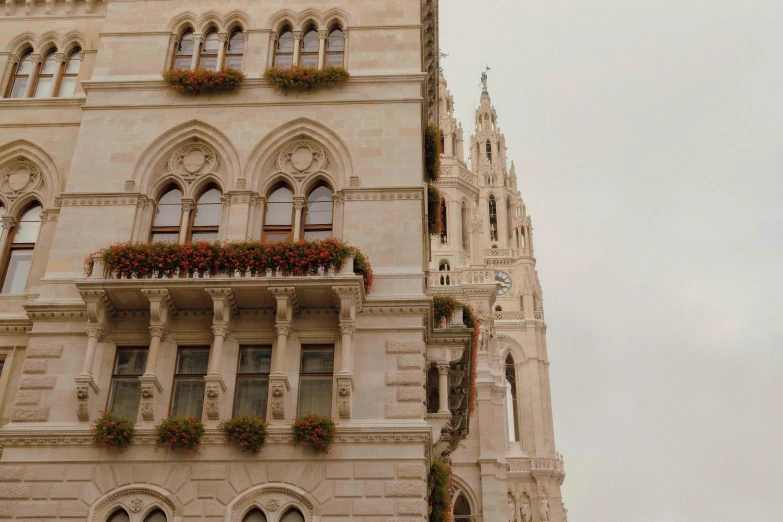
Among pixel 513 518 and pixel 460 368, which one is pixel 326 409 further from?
pixel 513 518

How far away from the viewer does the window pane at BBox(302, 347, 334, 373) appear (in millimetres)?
19797

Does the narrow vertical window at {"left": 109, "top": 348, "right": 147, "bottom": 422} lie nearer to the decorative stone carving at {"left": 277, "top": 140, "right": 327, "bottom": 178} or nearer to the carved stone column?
the carved stone column

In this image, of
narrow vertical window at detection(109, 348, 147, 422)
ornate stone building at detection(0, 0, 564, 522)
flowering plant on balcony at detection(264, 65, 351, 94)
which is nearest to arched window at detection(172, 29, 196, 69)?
ornate stone building at detection(0, 0, 564, 522)

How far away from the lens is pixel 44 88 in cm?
2534

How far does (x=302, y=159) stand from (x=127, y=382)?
21.8 feet

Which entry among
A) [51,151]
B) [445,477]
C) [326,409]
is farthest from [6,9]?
[445,477]

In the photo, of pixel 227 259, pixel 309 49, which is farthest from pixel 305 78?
pixel 227 259

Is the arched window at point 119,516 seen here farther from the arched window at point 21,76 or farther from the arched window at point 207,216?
Result: the arched window at point 21,76

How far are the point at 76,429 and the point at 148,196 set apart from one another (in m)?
5.91

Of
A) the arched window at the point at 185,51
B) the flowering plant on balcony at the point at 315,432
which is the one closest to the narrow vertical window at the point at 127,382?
the flowering plant on balcony at the point at 315,432

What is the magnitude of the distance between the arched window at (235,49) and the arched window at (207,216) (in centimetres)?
375

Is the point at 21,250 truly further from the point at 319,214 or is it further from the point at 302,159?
the point at 319,214

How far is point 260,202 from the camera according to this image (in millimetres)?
22062

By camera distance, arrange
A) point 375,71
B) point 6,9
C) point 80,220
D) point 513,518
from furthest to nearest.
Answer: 1. point 513,518
2. point 6,9
3. point 375,71
4. point 80,220
